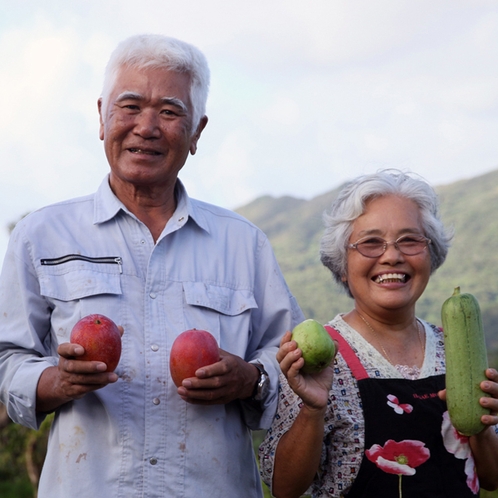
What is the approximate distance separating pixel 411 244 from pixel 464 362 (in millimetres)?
701

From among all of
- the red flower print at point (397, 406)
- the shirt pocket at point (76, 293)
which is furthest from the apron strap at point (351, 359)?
the shirt pocket at point (76, 293)

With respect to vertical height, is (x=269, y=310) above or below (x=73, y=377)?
above

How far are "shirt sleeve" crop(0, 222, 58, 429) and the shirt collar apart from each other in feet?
1.33

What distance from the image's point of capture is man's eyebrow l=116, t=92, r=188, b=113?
3.61 meters

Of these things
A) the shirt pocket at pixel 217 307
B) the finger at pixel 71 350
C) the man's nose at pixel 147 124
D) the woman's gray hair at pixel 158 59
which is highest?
the woman's gray hair at pixel 158 59

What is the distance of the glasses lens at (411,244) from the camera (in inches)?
149

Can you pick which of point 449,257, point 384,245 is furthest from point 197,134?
point 449,257

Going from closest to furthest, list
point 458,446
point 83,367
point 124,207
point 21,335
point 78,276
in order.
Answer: point 83,367
point 21,335
point 78,276
point 458,446
point 124,207

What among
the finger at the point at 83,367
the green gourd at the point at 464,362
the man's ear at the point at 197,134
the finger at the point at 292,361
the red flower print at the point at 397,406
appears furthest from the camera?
the man's ear at the point at 197,134

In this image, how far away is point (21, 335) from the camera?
335 centimetres

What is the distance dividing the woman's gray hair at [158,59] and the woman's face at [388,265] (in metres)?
1.04

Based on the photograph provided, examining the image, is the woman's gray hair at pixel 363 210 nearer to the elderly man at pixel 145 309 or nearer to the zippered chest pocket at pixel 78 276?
the elderly man at pixel 145 309

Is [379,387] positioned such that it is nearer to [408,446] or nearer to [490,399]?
[408,446]

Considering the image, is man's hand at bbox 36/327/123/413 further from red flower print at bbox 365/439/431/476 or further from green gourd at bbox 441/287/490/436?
green gourd at bbox 441/287/490/436
